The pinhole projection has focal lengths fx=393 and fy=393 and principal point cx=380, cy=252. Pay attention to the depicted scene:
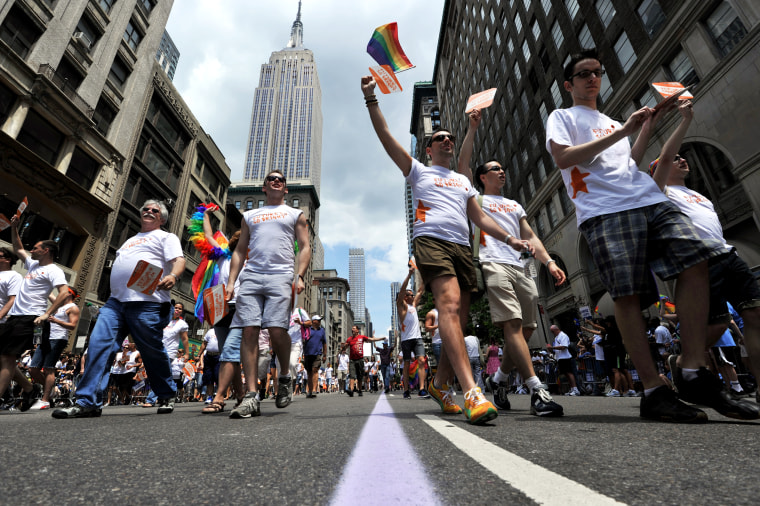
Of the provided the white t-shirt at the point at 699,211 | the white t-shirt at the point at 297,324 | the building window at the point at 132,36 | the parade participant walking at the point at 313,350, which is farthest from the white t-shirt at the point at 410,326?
the building window at the point at 132,36

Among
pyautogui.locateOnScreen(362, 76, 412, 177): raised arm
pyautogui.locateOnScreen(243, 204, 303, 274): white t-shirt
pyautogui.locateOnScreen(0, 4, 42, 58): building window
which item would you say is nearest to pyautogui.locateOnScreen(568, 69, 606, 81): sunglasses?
pyautogui.locateOnScreen(362, 76, 412, 177): raised arm

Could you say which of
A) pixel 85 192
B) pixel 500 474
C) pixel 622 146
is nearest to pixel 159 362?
pixel 500 474

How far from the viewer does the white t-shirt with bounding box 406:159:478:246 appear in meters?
2.95

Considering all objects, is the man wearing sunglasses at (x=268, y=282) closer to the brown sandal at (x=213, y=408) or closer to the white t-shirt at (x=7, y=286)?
the brown sandal at (x=213, y=408)

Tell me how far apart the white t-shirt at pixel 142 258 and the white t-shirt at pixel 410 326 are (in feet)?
15.9

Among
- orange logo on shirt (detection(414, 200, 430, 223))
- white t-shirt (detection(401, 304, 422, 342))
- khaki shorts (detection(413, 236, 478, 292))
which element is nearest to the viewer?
khaki shorts (detection(413, 236, 478, 292))

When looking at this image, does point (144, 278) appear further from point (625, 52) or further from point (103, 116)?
point (103, 116)

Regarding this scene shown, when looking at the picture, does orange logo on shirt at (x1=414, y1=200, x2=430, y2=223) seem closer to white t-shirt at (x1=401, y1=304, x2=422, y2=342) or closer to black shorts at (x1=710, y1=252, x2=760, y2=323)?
black shorts at (x1=710, y1=252, x2=760, y2=323)

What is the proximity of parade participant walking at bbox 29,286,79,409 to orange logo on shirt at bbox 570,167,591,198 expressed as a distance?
6225 millimetres

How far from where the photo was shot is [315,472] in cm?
107

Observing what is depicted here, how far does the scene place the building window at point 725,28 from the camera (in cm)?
1166

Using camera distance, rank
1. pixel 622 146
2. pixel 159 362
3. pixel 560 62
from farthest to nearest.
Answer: pixel 560 62, pixel 159 362, pixel 622 146

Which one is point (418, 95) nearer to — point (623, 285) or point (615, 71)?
point (615, 71)

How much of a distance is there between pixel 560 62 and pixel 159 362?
25.3 meters
